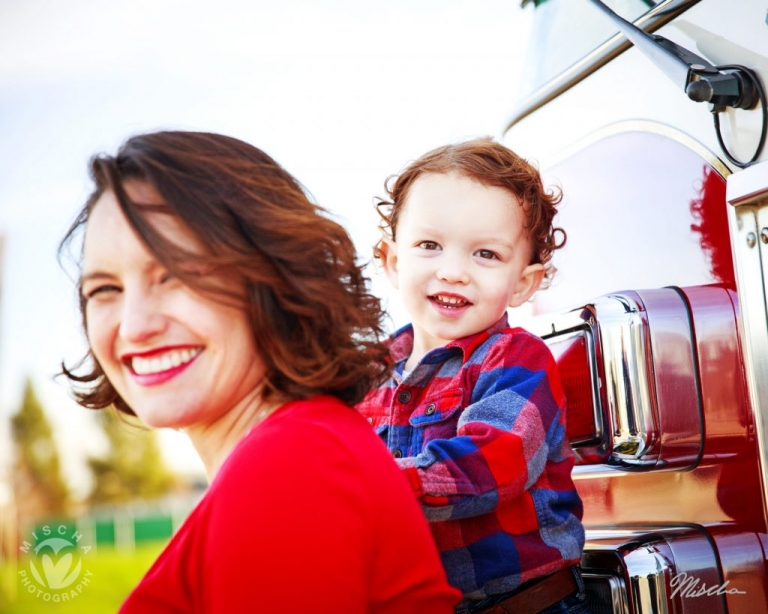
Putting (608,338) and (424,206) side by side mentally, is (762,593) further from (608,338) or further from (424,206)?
(424,206)

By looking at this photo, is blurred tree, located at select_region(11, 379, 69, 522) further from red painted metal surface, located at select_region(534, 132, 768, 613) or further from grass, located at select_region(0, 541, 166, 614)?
red painted metal surface, located at select_region(534, 132, 768, 613)

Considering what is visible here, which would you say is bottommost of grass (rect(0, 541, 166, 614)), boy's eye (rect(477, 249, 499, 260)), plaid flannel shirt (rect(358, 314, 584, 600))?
grass (rect(0, 541, 166, 614))

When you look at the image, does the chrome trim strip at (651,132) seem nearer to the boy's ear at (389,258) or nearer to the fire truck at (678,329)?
the fire truck at (678,329)

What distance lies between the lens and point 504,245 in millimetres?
1959

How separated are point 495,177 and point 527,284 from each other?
27 cm

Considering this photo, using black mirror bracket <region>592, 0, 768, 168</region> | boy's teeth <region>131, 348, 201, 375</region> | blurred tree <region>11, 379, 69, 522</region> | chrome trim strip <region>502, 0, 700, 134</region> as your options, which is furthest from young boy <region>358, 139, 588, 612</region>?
blurred tree <region>11, 379, 69, 522</region>

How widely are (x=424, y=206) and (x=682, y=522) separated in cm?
86

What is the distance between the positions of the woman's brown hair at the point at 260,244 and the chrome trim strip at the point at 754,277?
2.34 feet

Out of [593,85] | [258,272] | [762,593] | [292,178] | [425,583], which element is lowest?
[762,593]

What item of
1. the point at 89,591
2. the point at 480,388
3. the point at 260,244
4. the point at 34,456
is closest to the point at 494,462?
the point at 480,388

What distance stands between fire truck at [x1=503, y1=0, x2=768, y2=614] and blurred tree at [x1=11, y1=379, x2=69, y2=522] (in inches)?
1202

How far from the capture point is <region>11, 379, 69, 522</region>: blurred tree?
2983 centimetres

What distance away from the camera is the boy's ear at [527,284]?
205 centimetres

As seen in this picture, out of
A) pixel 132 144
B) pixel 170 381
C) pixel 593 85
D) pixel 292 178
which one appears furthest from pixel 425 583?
pixel 593 85
